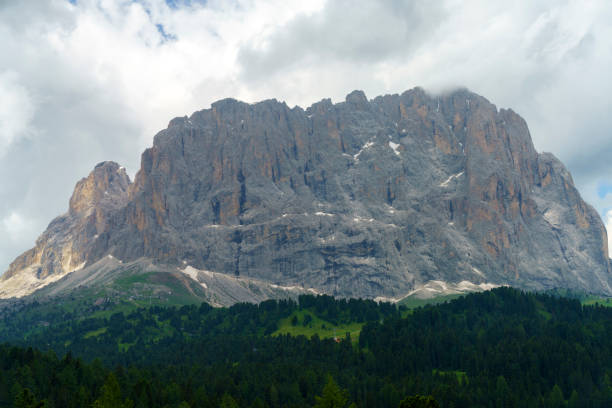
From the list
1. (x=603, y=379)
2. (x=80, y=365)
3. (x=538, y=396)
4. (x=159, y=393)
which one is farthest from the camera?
(x=603, y=379)

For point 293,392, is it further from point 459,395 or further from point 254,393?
point 459,395

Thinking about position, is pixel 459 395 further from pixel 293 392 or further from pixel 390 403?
pixel 293 392

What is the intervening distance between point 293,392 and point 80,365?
200 ft

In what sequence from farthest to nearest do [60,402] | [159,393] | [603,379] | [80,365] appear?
[603,379], [80,365], [159,393], [60,402]

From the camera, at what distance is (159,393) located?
160 m

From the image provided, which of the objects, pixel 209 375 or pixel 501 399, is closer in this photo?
pixel 501 399

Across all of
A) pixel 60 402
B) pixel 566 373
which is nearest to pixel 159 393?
pixel 60 402

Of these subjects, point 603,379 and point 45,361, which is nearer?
point 45,361

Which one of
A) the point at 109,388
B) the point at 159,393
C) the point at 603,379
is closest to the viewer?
the point at 109,388

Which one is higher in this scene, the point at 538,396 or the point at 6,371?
the point at 6,371

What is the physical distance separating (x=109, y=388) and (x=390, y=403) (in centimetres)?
8062

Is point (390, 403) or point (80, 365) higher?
point (80, 365)

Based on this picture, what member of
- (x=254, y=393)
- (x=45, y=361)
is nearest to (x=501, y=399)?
(x=254, y=393)

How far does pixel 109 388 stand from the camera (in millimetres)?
136625
